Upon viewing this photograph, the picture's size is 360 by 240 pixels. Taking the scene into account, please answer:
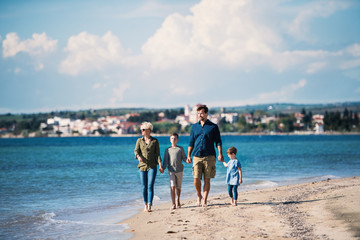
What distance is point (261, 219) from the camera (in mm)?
8930

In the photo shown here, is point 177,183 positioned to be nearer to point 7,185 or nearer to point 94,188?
point 94,188

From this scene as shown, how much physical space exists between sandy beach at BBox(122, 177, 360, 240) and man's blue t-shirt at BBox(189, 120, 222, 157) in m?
1.38

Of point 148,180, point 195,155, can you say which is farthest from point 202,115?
point 148,180

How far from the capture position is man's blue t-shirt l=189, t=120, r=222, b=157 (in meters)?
9.88

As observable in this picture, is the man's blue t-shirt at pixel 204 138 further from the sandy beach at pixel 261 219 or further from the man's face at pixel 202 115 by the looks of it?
the sandy beach at pixel 261 219

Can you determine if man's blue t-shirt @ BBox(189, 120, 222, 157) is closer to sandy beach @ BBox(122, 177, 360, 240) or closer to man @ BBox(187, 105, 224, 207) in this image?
man @ BBox(187, 105, 224, 207)

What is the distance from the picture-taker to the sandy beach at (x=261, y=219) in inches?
305

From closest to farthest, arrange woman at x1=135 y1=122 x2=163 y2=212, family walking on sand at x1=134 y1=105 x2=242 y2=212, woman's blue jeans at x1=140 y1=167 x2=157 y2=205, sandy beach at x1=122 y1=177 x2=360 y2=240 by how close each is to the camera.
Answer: sandy beach at x1=122 y1=177 x2=360 y2=240, family walking on sand at x1=134 y1=105 x2=242 y2=212, woman at x1=135 y1=122 x2=163 y2=212, woman's blue jeans at x1=140 y1=167 x2=157 y2=205

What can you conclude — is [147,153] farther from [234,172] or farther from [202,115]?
[234,172]

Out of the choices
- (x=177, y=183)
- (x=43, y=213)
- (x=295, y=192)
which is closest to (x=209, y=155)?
(x=177, y=183)

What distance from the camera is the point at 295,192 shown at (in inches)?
515

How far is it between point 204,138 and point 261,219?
2169mm

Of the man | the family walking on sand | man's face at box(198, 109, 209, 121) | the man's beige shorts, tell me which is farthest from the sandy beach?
man's face at box(198, 109, 209, 121)

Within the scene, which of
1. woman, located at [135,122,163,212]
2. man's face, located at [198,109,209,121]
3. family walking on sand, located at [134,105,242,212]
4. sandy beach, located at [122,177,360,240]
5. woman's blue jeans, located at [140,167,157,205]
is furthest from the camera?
woman's blue jeans, located at [140,167,157,205]
